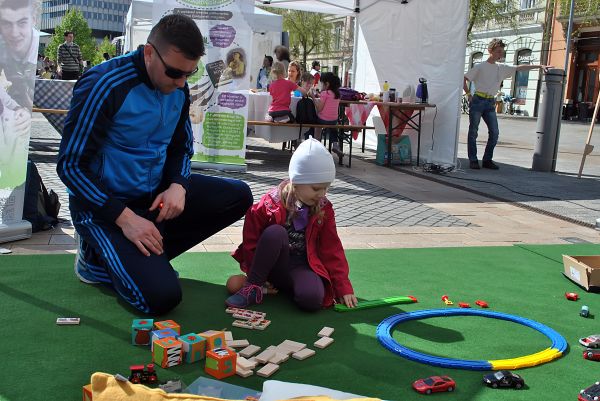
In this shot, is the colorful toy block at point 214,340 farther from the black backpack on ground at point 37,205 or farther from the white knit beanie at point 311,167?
the black backpack on ground at point 37,205

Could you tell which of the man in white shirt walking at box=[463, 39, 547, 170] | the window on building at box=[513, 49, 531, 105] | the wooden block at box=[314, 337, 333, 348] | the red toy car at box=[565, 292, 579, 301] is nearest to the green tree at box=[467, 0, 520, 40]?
the window on building at box=[513, 49, 531, 105]

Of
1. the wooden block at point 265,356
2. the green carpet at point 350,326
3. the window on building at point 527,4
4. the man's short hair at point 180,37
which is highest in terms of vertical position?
the window on building at point 527,4

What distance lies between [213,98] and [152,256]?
5498 mm

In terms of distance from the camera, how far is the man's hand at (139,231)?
10.9ft

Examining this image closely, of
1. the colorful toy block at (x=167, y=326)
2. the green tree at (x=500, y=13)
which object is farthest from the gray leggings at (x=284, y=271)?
the green tree at (x=500, y=13)

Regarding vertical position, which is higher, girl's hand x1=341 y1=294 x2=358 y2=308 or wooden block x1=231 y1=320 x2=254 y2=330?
girl's hand x1=341 y1=294 x2=358 y2=308

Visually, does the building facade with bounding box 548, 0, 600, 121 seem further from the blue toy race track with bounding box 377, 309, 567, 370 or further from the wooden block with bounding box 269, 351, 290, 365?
the wooden block with bounding box 269, 351, 290, 365

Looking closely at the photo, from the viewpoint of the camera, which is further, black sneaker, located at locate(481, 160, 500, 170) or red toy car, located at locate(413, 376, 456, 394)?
black sneaker, located at locate(481, 160, 500, 170)

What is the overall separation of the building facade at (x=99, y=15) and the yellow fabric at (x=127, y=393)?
110m

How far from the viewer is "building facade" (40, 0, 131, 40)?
347 ft

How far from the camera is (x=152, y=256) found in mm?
3381

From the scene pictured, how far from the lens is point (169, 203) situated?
3525mm

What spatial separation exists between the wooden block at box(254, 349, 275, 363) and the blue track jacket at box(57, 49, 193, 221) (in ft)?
3.53

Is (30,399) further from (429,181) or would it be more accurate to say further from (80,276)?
(429,181)
